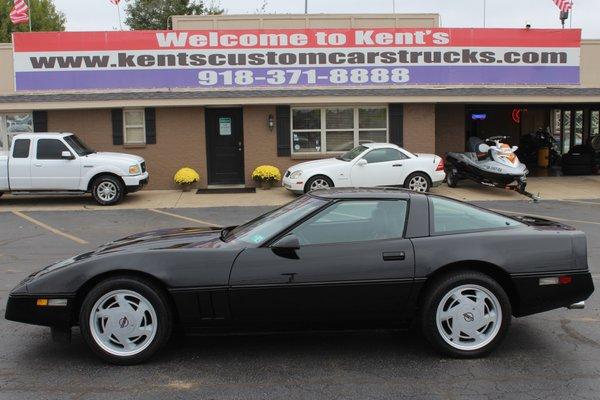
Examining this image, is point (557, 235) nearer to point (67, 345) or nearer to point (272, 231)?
point (272, 231)

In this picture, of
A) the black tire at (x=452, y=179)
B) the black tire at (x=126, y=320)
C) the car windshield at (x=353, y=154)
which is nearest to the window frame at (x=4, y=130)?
the car windshield at (x=353, y=154)

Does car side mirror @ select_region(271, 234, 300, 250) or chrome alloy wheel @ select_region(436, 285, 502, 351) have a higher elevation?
car side mirror @ select_region(271, 234, 300, 250)

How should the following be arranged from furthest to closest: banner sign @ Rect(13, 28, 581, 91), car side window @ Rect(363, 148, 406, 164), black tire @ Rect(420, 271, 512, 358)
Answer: banner sign @ Rect(13, 28, 581, 91)
car side window @ Rect(363, 148, 406, 164)
black tire @ Rect(420, 271, 512, 358)

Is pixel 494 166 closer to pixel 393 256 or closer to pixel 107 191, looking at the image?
pixel 107 191

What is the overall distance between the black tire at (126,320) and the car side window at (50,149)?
451 inches

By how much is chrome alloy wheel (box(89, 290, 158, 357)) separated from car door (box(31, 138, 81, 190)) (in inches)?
448

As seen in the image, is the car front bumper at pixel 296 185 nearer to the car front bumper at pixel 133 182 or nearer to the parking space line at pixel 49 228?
the car front bumper at pixel 133 182

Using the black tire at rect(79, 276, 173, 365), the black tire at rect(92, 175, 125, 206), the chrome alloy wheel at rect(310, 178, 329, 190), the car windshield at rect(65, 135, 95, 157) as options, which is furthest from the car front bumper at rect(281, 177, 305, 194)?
the black tire at rect(79, 276, 173, 365)

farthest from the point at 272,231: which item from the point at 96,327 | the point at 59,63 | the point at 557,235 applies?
the point at 59,63

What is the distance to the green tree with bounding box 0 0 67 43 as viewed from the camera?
43094 mm

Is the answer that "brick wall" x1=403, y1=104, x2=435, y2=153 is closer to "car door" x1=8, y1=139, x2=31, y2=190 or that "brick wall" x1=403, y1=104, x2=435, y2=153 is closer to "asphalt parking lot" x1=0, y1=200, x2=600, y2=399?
"car door" x1=8, y1=139, x2=31, y2=190

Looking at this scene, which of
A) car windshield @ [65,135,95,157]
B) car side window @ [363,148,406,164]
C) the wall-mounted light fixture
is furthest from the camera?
the wall-mounted light fixture

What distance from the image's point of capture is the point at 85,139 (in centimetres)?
1794

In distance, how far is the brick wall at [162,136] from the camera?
17922 millimetres
